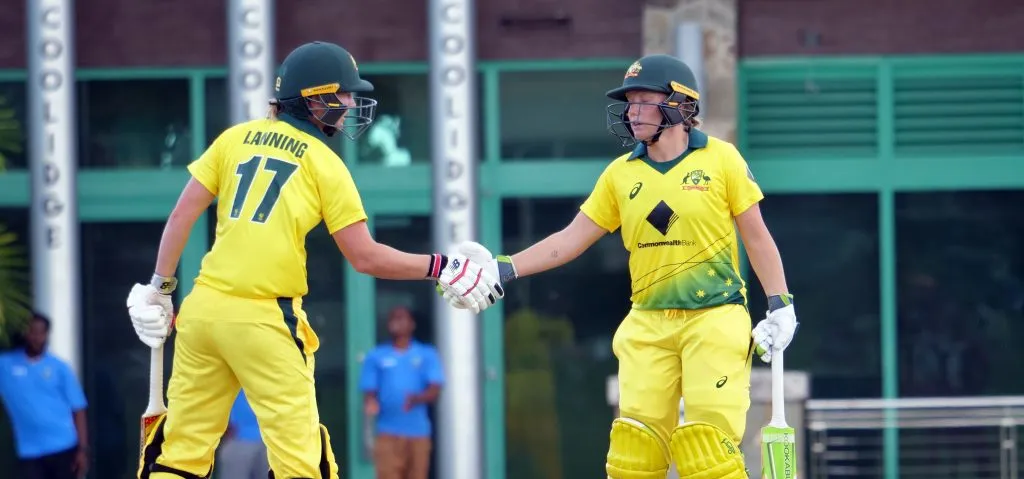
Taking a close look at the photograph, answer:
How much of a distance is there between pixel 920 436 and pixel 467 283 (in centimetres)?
652

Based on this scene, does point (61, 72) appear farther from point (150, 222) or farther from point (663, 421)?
point (663, 421)

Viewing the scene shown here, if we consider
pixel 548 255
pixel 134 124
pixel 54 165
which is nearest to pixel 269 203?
pixel 548 255

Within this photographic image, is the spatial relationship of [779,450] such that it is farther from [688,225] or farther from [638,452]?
[688,225]

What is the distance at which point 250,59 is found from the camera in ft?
39.5

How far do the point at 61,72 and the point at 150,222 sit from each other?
1.31 meters

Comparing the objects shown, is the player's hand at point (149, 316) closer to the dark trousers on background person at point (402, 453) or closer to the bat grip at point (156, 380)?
the bat grip at point (156, 380)

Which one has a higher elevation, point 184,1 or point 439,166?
point 184,1

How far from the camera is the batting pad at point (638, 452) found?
21.6ft

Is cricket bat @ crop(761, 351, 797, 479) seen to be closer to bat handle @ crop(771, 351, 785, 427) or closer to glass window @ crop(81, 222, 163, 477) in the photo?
bat handle @ crop(771, 351, 785, 427)

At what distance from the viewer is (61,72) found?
12180 mm

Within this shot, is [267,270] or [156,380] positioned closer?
[267,270]

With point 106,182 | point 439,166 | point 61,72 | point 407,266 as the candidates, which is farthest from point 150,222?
point 407,266

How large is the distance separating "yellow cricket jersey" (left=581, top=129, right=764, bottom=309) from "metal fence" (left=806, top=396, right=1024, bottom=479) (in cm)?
471

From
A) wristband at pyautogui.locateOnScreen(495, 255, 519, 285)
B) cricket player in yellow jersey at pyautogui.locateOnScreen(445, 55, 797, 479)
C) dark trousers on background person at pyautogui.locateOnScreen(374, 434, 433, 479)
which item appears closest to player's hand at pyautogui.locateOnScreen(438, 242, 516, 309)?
wristband at pyautogui.locateOnScreen(495, 255, 519, 285)
